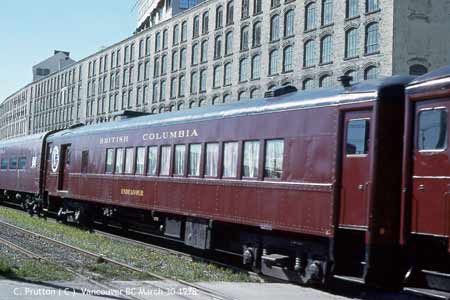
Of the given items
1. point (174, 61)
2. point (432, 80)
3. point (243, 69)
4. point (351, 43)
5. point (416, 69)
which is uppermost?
point (174, 61)

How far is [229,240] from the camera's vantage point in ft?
46.3

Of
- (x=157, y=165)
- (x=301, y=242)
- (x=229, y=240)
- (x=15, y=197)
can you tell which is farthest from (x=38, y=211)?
(x=301, y=242)

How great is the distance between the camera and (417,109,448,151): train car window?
29.5 feet

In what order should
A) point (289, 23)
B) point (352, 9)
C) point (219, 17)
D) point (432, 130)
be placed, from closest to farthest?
point (432, 130)
point (352, 9)
point (289, 23)
point (219, 17)

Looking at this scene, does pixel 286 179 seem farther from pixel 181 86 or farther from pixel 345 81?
pixel 181 86

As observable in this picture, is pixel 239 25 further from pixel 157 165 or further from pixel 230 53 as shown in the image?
pixel 157 165

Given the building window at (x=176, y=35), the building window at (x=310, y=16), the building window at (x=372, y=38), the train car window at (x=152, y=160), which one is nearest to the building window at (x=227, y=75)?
the building window at (x=176, y=35)

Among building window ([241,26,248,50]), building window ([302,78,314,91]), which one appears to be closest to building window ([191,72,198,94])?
building window ([241,26,248,50])

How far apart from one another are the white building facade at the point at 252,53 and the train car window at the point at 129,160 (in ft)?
39.2

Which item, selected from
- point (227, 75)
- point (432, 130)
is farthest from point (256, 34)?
point (432, 130)

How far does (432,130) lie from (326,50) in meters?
43.9

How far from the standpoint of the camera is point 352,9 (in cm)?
5000

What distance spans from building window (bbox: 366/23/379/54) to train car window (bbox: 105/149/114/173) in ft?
106

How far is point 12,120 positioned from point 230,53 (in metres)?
75.0
